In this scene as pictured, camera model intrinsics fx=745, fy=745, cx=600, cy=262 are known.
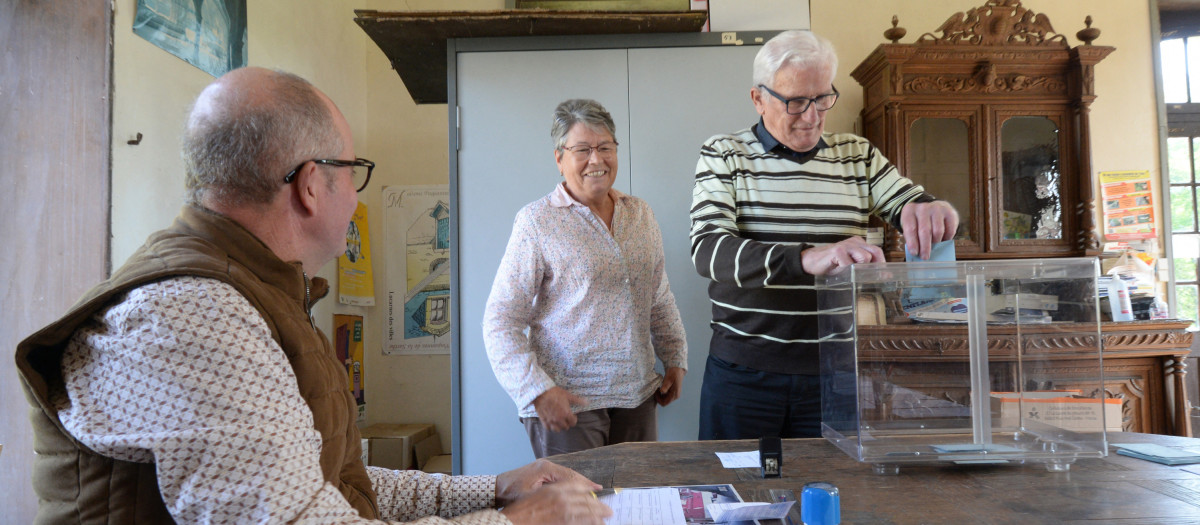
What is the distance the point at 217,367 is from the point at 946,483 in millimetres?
1112

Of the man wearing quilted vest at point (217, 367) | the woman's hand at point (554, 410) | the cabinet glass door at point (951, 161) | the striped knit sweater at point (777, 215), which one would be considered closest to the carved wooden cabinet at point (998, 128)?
the cabinet glass door at point (951, 161)

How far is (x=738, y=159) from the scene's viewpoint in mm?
1831

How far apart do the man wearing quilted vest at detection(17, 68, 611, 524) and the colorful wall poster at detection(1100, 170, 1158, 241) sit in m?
4.28

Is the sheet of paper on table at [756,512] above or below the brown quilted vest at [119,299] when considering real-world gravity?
below

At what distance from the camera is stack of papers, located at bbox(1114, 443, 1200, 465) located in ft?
4.44

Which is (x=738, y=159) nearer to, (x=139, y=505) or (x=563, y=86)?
(x=563, y=86)

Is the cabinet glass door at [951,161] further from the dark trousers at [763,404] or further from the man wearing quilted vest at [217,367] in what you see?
the man wearing quilted vest at [217,367]

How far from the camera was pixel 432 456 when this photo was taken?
15.4ft

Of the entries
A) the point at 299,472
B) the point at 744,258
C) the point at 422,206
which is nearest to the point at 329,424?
the point at 299,472

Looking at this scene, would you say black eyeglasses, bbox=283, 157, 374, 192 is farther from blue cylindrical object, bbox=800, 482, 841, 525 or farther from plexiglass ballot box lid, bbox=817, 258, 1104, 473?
plexiglass ballot box lid, bbox=817, 258, 1104, 473

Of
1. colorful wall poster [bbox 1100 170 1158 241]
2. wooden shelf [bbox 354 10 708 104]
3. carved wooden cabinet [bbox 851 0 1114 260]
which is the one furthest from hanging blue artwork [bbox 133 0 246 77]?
colorful wall poster [bbox 1100 170 1158 241]

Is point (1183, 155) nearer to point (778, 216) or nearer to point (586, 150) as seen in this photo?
point (778, 216)

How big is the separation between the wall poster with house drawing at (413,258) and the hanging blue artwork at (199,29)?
1700mm

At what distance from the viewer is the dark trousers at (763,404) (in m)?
1.71
